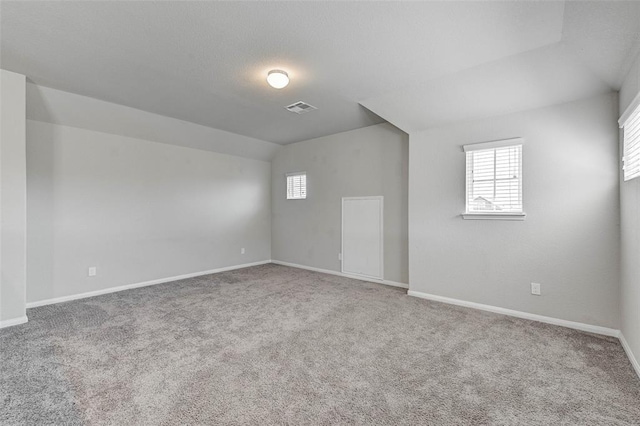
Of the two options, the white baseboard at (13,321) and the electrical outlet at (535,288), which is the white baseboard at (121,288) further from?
the electrical outlet at (535,288)

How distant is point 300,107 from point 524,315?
3.99m

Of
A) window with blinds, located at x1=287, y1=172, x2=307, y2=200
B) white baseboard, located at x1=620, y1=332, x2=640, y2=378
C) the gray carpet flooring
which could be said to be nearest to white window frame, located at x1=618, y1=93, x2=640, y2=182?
white baseboard, located at x1=620, y1=332, x2=640, y2=378

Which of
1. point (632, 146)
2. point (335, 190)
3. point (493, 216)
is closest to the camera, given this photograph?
point (632, 146)

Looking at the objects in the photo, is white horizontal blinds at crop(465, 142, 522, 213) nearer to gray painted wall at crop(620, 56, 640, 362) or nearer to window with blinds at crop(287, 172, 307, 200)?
gray painted wall at crop(620, 56, 640, 362)

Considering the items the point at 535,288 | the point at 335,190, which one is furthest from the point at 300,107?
the point at 535,288

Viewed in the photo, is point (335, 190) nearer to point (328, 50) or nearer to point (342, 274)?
point (342, 274)

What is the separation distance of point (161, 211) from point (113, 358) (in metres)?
3.20

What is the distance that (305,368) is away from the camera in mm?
2285

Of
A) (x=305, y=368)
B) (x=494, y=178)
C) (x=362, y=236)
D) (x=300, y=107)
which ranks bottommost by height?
(x=305, y=368)

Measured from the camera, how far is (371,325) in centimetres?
316

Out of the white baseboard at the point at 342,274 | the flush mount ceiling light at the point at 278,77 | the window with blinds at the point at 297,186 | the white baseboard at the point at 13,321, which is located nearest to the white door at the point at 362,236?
the white baseboard at the point at 342,274

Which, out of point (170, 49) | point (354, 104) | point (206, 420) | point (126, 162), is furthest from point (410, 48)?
point (126, 162)

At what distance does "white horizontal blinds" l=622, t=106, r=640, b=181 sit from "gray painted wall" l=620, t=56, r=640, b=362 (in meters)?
0.09

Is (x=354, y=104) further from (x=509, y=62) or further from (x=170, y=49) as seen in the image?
(x=170, y=49)
